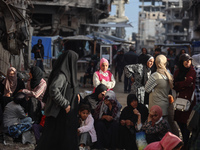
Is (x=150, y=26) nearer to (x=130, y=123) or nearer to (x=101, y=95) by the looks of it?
(x=101, y=95)

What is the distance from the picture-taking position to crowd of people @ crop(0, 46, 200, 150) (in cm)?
508

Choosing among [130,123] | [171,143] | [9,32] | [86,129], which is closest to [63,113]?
[86,129]

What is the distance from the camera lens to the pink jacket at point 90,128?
6441 millimetres

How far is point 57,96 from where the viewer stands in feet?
16.0

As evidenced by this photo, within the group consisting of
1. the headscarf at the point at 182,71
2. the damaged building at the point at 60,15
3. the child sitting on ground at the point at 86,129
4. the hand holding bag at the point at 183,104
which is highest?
the damaged building at the point at 60,15

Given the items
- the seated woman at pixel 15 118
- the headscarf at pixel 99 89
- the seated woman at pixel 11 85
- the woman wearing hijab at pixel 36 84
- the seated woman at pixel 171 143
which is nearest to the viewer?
the seated woman at pixel 171 143

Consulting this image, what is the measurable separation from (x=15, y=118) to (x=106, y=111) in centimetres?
169

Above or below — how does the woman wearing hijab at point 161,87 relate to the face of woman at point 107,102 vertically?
above

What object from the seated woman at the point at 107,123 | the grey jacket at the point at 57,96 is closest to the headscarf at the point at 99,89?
the seated woman at the point at 107,123

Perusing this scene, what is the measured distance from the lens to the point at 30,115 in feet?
23.0

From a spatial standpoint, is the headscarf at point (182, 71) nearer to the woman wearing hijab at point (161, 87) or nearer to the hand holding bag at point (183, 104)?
the woman wearing hijab at point (161, 87)

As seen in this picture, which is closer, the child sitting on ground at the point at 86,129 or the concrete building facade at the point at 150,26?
the child sitting on ground at the point at 86,129

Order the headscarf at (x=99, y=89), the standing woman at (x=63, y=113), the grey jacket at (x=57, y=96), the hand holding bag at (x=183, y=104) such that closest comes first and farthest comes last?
the grey jacket at (x=57, y=96), the standing woman at (x=63, y=113), the hand holding bag at (x=183, y=104), the headscarf at (x=99, y=89)

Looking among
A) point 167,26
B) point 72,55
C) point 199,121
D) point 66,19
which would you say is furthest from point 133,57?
point 167,26
